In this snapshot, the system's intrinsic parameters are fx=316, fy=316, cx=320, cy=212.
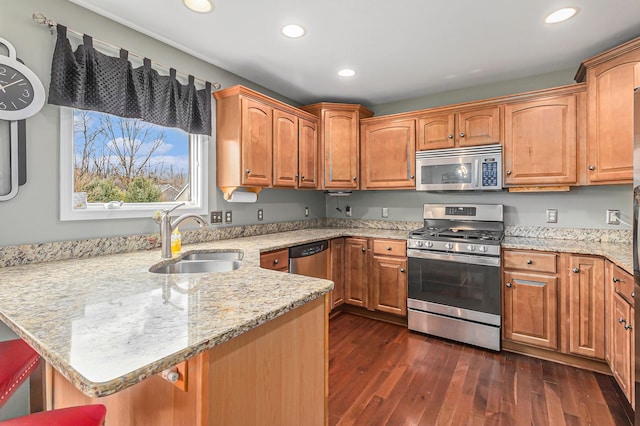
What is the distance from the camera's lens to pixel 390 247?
311 centimetres

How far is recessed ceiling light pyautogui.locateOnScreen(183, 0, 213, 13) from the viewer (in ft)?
6.12

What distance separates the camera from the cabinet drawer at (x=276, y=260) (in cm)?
240

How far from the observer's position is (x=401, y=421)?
177 centimetres

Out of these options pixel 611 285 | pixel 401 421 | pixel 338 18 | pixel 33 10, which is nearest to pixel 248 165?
pixel 338 18

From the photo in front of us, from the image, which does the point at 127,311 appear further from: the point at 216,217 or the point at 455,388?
the point at 455,388

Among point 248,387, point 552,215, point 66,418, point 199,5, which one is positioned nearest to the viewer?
point 66,418

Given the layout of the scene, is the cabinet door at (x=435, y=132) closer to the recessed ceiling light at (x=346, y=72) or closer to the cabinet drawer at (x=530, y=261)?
the recessed ceiling light at (x=346, y=72)

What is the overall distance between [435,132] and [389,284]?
1.58 metres

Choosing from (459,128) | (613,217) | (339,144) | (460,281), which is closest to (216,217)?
(339,144)

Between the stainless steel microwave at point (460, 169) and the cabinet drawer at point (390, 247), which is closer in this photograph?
the stainless steel microwave at point (460, 169)

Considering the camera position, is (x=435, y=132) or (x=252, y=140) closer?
(x=252, y=140)

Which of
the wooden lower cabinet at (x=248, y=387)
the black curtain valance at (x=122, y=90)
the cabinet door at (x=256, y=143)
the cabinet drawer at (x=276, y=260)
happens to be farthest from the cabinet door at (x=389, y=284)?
the black curtain valance at (x=122, y=90)

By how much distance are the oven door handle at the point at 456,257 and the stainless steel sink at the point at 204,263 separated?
1601 millimetres

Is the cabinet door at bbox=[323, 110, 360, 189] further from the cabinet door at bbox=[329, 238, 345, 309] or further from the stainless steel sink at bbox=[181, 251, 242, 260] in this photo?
the stainless steel sink at bbox=[181, 251, 242, 260]
